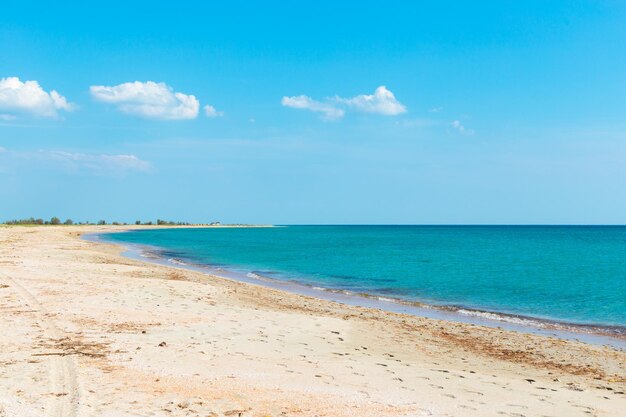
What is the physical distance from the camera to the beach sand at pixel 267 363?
26.5 ft

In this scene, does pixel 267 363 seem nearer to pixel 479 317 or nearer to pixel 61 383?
pixel 61 383

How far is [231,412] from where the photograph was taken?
25.0 feet

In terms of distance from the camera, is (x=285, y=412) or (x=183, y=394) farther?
(x=183, y=394)

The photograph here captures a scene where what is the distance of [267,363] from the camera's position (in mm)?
10672

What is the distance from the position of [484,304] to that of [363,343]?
45.5 feet

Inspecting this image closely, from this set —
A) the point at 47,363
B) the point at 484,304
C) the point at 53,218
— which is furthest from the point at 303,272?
the point at 53,218

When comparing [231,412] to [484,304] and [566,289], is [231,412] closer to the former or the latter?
[484,304]

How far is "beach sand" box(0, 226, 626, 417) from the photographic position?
8070mm

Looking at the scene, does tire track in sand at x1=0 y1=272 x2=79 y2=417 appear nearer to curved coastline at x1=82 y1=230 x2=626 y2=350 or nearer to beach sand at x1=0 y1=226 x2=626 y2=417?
beach sand at x1=0 y1=226 x2=626 y2=417

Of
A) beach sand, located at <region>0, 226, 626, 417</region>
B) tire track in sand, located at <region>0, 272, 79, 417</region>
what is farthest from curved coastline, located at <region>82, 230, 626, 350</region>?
tire track in sand, located at <region>0, 272, 79, 417</region>

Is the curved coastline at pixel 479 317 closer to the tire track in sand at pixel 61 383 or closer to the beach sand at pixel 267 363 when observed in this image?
the beach sand at pixel 267 363

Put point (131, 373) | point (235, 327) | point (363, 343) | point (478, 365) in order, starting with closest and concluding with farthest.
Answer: point (131, 373)
point (478, 365)
point (363, 343)
point (235, 327)

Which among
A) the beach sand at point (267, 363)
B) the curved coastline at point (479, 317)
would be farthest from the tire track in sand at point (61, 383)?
the curved coastline at point (479, 317)

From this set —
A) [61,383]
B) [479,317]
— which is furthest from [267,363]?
[479,317]
